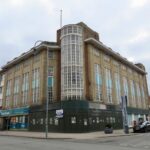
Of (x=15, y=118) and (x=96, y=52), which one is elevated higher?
(x=96, y=52)

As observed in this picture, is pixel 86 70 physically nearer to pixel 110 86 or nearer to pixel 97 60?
pixel 97 60

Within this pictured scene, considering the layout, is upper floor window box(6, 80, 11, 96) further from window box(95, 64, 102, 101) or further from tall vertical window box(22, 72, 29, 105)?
window box(95, 64, 102, 101)

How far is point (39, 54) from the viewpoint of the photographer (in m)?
43.9

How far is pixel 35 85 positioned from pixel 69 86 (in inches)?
333

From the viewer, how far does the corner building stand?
35312mm

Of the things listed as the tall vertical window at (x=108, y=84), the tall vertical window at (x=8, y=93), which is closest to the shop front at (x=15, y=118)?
the tall vertical window at (x=8, y=93)

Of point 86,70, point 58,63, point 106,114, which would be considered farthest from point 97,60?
point 106,114

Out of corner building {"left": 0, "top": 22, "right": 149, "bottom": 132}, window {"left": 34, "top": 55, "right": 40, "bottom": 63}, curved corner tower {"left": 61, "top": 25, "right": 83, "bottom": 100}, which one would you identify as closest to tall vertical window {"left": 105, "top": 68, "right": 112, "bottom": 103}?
corner building {"left": 0, "top": 22, "right": 149, "bottom": 132}

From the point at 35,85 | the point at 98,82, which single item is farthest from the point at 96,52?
the point at 35,85

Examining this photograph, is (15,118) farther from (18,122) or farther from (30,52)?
(30,52)

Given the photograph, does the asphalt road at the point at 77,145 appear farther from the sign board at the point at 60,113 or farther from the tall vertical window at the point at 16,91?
the tall vertical window at the point at 16,91

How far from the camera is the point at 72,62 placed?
1519 inches

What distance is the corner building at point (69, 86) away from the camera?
35312mm

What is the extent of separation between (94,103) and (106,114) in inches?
165
